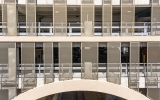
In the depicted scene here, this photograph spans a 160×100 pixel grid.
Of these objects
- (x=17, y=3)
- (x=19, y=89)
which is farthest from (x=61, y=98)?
(x=17, y=3)

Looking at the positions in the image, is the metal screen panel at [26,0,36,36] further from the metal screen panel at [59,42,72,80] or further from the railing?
the metal screen panel at [59,42,72,80]

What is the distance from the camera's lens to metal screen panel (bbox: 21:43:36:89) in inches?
584

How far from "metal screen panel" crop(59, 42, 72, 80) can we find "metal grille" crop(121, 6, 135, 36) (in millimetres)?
3930

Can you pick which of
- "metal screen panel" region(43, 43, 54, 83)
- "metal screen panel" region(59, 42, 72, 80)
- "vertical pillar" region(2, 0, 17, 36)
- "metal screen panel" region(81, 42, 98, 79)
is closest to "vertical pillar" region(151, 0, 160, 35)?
"metal screen panel" region(81, 42, 98, 79)

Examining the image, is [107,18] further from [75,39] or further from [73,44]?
[73,44]

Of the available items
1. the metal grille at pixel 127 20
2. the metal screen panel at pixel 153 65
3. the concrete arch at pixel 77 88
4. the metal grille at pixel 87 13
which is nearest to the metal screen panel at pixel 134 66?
the concrete arch at pixel 77 88

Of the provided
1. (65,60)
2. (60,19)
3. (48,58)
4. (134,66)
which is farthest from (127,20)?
(48,58)

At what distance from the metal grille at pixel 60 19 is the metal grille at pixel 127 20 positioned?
402 cm

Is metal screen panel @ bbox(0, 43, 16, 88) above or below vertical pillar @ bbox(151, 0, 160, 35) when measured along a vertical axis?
below

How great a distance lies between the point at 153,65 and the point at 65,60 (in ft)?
20.3

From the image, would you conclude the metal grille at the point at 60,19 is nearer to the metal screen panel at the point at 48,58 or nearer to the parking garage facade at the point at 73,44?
the parking garage facade at the point at 73,44

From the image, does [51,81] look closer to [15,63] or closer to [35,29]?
[15,63]

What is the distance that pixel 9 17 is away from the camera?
14758 mm

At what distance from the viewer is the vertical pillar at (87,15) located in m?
14.8
